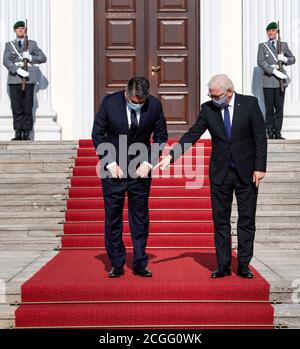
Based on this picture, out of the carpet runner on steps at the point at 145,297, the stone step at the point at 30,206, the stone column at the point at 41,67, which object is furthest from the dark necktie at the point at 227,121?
the stone column at the point at 41,67

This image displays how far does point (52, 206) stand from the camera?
9.79 meters

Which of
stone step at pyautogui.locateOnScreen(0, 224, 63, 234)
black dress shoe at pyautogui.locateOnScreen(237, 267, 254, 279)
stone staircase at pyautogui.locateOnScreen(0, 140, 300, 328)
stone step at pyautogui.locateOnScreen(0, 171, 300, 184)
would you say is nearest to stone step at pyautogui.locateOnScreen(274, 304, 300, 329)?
black dress shoe at pyautogui.locateOnScreen(237, 267, 254, 279)

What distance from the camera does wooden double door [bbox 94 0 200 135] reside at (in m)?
13.5

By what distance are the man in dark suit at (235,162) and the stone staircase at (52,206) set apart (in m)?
0.48

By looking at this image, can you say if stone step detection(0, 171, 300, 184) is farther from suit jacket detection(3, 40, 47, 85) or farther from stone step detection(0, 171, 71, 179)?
suit jacket detection(3, 40, 47, 85)

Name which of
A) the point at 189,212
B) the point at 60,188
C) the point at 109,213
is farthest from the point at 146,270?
the point at 60,188

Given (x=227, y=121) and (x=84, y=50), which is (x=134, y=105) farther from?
(x=84, y=50)

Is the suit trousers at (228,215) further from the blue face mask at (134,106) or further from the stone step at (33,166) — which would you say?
the stone step at (33,166)

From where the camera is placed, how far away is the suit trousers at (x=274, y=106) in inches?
483

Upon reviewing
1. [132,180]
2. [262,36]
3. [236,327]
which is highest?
[262,36]
